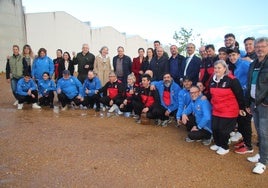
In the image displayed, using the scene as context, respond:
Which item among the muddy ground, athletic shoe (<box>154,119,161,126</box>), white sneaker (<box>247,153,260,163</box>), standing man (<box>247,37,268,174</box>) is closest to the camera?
the muddy ground

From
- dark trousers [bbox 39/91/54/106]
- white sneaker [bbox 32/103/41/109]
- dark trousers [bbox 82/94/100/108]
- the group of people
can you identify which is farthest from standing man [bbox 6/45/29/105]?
dark trousers [bbox 82/94/100/108]

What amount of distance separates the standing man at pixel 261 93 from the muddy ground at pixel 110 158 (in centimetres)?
27

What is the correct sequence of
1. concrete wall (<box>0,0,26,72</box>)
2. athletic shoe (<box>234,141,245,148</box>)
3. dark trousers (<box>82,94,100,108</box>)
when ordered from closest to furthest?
1. athletic shoe (<box>234,141,245,148</box>)
2. dark trousers (<box>82,94,100,108</box>)
3. concrete wall (<box>0,0,26,72</box>)

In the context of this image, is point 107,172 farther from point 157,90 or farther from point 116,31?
point 116,31

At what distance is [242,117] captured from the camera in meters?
5.34

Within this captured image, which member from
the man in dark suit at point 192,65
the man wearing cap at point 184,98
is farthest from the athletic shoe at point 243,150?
the man in dark suit at point 192,65

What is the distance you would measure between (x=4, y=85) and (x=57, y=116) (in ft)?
26.8

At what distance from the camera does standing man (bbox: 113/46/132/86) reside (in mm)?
9117

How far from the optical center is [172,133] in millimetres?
6551

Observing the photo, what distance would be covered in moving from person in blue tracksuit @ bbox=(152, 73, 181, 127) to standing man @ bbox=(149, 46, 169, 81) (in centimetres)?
65

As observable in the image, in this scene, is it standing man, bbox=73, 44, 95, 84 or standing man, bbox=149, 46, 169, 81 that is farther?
standing man, bbox=73, 44, 95, 84

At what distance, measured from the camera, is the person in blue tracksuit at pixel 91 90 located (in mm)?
8977

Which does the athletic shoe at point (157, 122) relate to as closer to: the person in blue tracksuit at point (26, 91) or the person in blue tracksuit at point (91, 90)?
the person in blue tracksuit at point (91, 90)

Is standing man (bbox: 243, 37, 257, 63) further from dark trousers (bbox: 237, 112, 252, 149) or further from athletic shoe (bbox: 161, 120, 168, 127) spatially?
athletic shoe (bbox: 161, 120, 168, 127)
